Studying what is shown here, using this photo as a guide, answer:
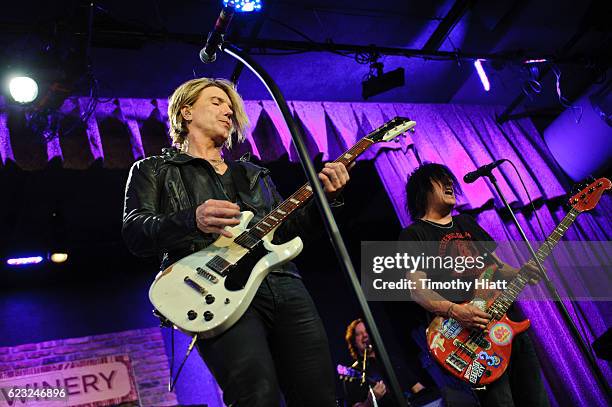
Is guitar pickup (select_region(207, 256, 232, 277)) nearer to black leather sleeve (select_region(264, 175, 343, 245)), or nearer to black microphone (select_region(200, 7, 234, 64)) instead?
black leather sleeve (select_region(264, 175, 343, 245))

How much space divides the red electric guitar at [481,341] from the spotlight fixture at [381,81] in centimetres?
206

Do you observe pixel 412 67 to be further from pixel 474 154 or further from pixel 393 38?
pixel 474 154

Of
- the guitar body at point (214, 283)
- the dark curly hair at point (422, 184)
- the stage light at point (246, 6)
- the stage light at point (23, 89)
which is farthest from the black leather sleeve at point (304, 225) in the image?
the stage light at point (23, 89)

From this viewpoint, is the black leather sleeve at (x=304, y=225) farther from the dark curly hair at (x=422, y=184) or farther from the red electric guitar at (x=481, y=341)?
the dark curly hair at (x=422, y=184)

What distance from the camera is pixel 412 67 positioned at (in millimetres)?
5547

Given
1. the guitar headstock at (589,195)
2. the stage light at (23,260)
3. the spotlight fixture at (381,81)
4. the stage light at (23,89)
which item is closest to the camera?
the guitar headstock at (589,195)

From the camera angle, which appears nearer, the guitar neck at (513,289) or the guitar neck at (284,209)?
the guitar neck at (284,209)

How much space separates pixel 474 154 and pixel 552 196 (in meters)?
0.83

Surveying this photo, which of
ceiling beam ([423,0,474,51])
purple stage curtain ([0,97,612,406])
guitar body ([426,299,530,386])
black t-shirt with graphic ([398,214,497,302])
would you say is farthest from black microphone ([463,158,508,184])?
ceiling beam ([423,0,474,51])

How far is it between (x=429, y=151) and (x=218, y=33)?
3.55 m

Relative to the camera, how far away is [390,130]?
2557 millimetres

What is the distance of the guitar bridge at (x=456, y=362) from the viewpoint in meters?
3.29

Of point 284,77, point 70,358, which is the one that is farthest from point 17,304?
point 284,77

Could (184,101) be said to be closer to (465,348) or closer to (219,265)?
(219,265)
